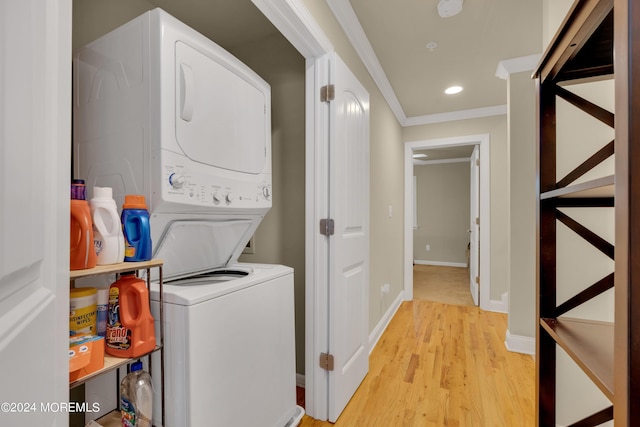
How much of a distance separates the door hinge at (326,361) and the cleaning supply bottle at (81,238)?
123cm

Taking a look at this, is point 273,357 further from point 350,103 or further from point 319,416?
point 350,103

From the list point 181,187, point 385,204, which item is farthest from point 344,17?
point 385,204

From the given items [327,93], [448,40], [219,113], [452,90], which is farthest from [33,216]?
[452,90]

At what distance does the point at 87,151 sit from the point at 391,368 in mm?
2221

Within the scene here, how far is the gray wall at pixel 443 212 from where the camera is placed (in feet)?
21.7

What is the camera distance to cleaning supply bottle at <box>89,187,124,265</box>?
2.82ft

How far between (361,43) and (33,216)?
2.32 meters

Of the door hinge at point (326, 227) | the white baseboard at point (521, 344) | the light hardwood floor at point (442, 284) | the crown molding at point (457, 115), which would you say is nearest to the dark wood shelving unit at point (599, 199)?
the door hinge at point (326, 227)

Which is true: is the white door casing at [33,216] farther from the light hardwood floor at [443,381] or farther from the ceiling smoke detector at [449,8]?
the ceiling smoke detector at [449,8]

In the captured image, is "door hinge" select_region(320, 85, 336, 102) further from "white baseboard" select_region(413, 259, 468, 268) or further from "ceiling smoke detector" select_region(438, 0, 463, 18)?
"white baseboard" select_region(413, 259, 468, 268)

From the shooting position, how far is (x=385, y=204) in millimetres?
3146

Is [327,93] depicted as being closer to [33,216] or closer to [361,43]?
[361,43]

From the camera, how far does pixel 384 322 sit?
118 inches

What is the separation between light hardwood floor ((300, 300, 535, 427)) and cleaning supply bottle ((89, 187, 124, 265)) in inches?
52.3
